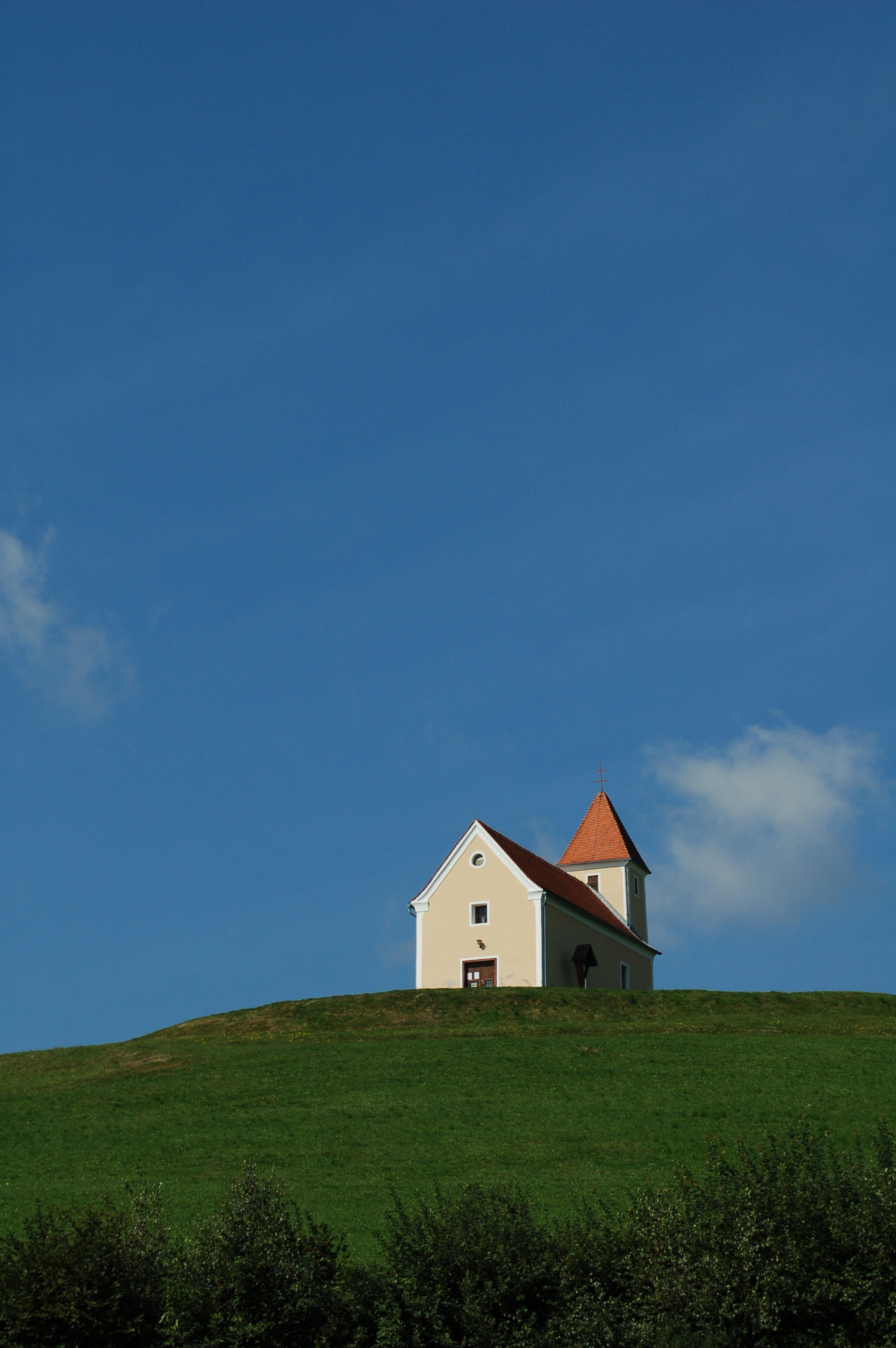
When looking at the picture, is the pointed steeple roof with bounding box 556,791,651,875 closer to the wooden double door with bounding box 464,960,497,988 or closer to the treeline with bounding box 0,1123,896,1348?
the wooden double door with bounding box 464,960,497,988

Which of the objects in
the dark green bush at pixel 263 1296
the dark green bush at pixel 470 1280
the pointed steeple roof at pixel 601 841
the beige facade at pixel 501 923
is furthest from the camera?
the pointed steeple roof at pixel 601 841

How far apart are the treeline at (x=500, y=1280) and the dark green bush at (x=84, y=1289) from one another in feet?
0.07

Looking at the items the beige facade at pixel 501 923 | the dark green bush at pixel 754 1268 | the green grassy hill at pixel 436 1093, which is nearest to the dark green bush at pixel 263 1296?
the dark green bush at pixel 754 1268

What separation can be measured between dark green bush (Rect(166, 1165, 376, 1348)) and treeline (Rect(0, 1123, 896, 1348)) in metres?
0.02

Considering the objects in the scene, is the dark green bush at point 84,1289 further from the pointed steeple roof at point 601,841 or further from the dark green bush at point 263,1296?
the pointed steeple roof at point 601,841

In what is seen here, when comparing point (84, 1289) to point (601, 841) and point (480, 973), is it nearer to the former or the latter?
point (480, 973)

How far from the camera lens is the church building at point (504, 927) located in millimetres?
55031

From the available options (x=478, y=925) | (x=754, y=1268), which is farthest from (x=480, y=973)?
(x=754, y=1268)

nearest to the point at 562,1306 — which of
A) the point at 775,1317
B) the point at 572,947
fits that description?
the point at 775,1317

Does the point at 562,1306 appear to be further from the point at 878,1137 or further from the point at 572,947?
the point at 572,947

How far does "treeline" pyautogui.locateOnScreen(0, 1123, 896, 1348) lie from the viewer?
1476 cm

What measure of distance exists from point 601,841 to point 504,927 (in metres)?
14.3

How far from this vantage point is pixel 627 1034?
123 feet

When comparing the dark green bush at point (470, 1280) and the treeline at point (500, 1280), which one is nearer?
the treeline at point (500, 1280)
